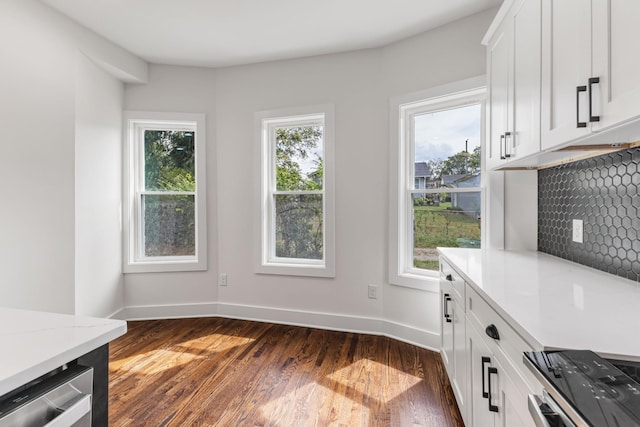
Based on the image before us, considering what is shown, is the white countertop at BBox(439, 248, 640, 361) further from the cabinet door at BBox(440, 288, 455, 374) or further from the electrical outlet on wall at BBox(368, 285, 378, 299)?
the electrical outlet on wall at BBox(368, 285, 378, 299)

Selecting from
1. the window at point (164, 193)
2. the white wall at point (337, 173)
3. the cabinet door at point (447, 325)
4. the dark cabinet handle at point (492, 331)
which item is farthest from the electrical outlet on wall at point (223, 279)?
the dark cabinet handle at point (492, 331)

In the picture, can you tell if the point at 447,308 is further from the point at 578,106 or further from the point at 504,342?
the point at 578,106

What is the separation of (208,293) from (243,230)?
80 centimetres

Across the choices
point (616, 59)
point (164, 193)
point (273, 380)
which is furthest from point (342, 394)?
point (164, 193)

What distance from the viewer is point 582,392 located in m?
0.52

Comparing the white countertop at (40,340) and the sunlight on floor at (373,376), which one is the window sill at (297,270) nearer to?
the sunlight on floor at (373,376)

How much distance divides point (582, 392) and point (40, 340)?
1.15 metres

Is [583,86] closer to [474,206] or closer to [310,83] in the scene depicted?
[474,206]

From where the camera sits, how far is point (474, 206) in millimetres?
2549

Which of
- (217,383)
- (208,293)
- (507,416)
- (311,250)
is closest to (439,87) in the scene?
(311,250)

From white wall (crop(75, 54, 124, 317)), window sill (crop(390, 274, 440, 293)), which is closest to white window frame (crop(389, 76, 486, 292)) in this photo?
window sill (crop(390, 274, 440, 293))

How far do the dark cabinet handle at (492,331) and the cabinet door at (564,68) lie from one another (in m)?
0.73

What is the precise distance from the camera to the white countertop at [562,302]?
765mm

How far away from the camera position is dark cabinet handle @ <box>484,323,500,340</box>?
1.10 m
